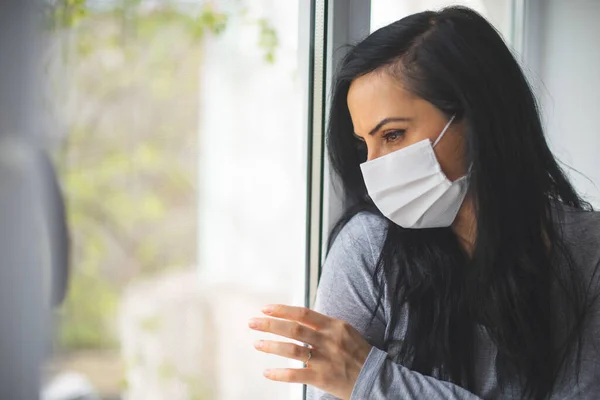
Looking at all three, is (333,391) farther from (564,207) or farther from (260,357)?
(564,207)

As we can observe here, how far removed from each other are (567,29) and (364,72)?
53.8 inches

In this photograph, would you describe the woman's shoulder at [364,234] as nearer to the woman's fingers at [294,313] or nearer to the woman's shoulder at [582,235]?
the woman's fingers at [294,313]

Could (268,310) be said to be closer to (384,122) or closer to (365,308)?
(365,308)

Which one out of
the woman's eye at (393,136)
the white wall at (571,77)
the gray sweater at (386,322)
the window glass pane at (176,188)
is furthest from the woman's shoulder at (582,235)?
the white wall at (571,77)

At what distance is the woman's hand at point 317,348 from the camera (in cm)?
102

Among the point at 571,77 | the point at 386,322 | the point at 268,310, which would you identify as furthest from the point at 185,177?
the point at 571,77

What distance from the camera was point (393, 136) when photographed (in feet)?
3.75

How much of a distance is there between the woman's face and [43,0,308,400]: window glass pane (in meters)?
0.26

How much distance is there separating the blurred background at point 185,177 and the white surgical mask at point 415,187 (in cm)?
25

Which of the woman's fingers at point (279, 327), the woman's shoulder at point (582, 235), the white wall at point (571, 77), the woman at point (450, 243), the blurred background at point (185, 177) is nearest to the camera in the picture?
the blurred background at point (185, 177)

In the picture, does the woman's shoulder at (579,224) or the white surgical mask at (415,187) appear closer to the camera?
the white surgical mask at (415,187)

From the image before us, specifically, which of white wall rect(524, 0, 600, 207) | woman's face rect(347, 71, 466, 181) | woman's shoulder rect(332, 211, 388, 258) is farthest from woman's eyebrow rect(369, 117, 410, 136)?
white wall rect(524, 0, 600, 207)

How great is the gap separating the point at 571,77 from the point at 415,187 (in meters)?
1.35

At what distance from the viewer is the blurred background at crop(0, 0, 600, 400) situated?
81cm
